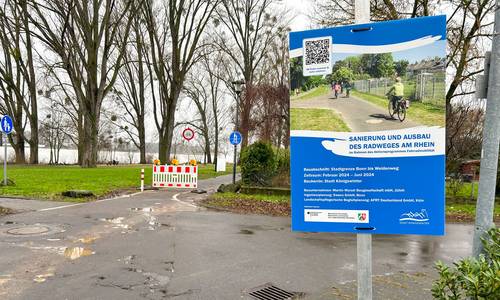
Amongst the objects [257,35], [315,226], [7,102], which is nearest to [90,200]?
[315,226]

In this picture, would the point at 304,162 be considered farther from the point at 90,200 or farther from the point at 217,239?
the point at 90,200

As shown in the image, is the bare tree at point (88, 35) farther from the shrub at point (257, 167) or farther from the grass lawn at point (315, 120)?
the grass lawn at point (315, 120)

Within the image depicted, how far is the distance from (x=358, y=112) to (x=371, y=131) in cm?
18

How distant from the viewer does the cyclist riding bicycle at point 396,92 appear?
288 cm

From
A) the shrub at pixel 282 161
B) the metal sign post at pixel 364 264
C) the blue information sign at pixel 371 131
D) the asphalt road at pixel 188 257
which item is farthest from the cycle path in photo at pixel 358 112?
the shrub at pixel 282 161

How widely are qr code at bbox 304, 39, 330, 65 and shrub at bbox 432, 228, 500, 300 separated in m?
1.69

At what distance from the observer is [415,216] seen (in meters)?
2.79

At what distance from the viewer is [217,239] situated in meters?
7.95

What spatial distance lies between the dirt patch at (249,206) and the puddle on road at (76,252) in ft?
19.6

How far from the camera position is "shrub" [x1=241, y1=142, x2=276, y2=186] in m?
17.7

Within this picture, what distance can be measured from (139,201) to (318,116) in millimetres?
11330

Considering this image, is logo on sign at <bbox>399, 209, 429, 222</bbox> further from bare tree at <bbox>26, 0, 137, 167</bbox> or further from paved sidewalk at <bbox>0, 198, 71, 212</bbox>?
bare tree at <bbox>26, 0, 137, 167</bbox>

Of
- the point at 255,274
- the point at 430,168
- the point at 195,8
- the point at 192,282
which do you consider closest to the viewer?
the point at 430,168

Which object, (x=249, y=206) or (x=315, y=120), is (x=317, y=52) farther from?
(x=249, y=206)
